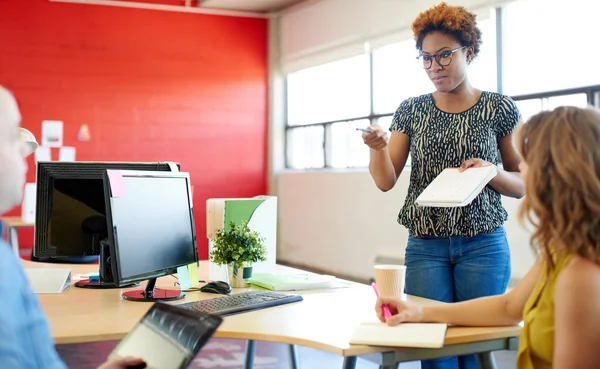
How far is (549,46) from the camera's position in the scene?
14.7ft

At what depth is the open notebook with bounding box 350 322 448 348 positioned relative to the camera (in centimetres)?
147

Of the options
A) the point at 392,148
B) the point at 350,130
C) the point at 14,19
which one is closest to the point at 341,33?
the point at 350,130

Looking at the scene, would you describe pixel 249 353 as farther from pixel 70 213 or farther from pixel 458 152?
pixel 458 152

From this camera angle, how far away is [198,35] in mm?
7160

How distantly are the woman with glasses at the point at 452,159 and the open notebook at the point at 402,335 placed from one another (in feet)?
1.42

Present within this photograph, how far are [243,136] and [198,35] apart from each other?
1.14 meters

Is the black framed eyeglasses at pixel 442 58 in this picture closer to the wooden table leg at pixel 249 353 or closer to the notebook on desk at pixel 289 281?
the notebook on desk at pixel 289 281

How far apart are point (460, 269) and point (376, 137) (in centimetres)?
47

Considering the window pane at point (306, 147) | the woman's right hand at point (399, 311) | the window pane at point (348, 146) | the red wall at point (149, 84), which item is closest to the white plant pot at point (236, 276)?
the woman's right hand at point (399, 311)

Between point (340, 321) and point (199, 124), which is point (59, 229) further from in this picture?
point (199, 124)

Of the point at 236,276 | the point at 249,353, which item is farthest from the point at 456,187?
the point at 249,353

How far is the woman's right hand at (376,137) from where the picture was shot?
2.13m

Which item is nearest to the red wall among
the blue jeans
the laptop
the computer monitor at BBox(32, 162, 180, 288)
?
the computer monitor at BBox(32, 162, 180, 288)

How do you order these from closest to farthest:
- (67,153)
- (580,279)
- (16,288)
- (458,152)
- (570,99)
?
(16,288)
(580,279)
(458,152)
(570,99)
(67,153)
